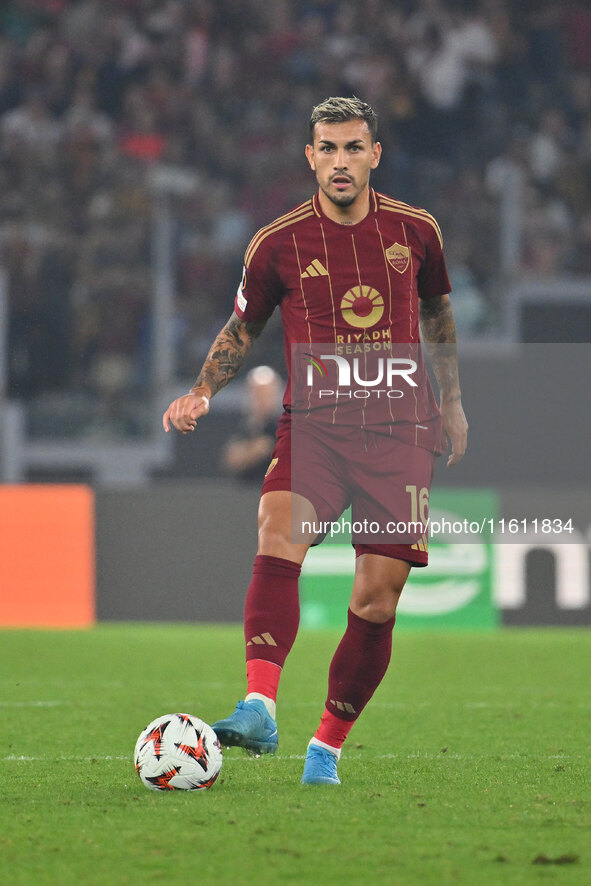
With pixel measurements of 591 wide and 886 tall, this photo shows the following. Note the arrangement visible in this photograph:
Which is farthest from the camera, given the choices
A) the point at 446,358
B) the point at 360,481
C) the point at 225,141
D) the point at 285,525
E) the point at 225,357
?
the point at 225,141

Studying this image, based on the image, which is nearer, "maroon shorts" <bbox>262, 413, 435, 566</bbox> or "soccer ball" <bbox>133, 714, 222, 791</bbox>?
"soccer ball" <bbox>133, 714, 222, 791</bbox>

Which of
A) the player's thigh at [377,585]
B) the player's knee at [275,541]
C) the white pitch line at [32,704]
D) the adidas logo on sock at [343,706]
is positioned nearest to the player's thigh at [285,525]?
the player's knee at [275,541]

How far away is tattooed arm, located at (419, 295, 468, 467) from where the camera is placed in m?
4.41

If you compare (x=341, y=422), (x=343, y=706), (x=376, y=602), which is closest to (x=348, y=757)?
(x=343, y=706)

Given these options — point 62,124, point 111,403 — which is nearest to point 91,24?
point 62,124

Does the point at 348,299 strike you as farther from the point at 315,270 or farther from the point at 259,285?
the point at 259,285

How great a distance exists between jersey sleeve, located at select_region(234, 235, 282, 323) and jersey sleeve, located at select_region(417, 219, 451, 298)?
1.44 ft

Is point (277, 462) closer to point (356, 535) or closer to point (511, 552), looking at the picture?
point (356, 535)

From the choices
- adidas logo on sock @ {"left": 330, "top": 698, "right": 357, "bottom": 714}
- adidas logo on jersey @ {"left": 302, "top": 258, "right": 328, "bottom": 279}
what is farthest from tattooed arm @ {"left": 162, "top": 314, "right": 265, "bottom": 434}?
adidas logo on sock @ {"left": 330, "top": 698, "right": 357, "bottom": 714}

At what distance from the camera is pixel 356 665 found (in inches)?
161

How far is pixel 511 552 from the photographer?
9805mm

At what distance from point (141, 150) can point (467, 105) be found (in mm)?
3050

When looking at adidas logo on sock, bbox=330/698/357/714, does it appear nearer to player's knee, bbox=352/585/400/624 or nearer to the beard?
player's knee, bbox=352/585/400/624

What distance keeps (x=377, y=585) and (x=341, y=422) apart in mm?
477
